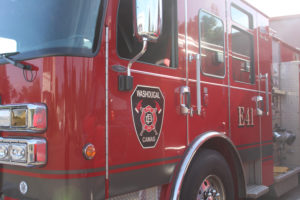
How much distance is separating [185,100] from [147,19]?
1.03 meters

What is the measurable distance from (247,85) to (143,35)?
239 centimetres

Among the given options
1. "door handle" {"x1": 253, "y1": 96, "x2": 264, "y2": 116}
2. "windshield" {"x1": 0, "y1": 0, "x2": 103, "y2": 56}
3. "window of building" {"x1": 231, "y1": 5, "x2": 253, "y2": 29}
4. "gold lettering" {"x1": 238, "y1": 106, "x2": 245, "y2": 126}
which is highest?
"window of building" {"x1": 231, "y1": 5, "x2": 253, "y2": 29}

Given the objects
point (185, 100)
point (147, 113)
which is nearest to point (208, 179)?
point (185, 100)

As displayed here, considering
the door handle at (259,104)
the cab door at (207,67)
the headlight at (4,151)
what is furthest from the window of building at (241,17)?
the headlight at (4,151)

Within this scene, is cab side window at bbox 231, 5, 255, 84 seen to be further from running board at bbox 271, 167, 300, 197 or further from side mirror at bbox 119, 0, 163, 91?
side mirror at bbox 119, 0, 163, 91

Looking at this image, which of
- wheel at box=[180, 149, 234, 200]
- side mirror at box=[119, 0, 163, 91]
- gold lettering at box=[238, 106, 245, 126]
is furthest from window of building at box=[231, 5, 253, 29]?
side mirror at box=[119, 0, 163, 91]

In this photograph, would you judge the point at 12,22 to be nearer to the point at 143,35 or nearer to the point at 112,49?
the point at 112,49

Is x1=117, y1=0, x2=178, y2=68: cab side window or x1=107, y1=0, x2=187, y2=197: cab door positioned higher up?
x1=117, y1=0, x2=178, y2=68: cab side window

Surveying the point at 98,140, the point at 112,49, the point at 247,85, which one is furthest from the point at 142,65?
the point at 247,85

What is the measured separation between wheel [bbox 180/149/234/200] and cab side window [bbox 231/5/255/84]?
1191 millimetres

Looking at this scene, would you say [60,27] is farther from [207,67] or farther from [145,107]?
[207,67]

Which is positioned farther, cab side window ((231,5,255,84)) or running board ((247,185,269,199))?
cab side window ((231,5,255,84))

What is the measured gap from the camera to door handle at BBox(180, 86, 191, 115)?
9.57 feet

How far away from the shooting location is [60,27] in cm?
221
